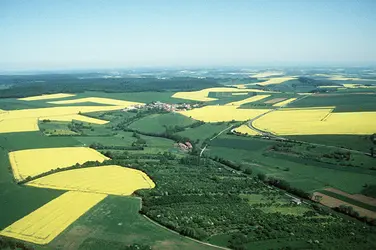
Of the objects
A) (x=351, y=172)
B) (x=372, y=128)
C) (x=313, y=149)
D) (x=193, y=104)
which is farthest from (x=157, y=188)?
(x=193, y=104)

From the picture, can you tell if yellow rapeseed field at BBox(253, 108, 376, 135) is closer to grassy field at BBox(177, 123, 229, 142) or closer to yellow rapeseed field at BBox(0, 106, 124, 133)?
grassy field at BBox(177, 123, 229, 142)

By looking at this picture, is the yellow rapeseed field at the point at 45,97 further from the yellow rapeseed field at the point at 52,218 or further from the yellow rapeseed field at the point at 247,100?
the yellow rapeseed field at the point at 52,218

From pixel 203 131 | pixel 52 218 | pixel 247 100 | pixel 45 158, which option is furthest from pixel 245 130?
pixel 247 100

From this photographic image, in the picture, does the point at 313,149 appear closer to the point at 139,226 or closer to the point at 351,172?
the point at 351,172

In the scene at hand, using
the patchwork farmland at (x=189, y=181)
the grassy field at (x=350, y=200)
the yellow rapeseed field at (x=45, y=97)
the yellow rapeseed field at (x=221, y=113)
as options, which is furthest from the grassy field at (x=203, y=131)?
the yellow rapeseed field at (x=45, y=97)

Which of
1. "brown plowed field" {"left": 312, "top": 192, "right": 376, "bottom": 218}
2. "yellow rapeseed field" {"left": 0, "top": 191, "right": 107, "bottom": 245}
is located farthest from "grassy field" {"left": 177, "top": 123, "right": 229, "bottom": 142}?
"yellow rapeseed field" {"left": 0, "top": 191, "right": 107, "bottom": 245}

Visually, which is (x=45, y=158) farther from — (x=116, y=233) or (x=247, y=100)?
(x=247, y=100)

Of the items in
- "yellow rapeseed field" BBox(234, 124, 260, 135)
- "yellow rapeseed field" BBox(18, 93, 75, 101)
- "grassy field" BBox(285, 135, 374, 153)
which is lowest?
"yellow rapeseed field" BBox(234, 124, 260, 135)
